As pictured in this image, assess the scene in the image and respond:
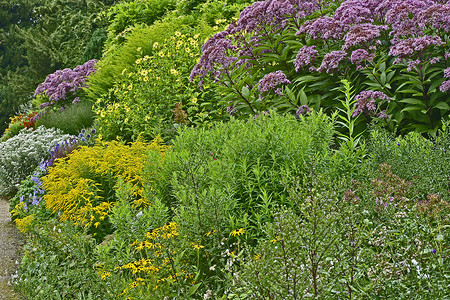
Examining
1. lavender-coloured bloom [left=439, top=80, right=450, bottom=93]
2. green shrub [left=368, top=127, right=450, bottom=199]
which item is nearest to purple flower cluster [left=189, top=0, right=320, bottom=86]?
lavender-coloured bloom [left=439, top=80, right=450, bottom=93]

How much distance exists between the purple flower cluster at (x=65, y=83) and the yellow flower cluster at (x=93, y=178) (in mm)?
6998

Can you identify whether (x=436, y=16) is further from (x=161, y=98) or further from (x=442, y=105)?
(x=161, y=98)

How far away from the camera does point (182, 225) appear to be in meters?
2.61

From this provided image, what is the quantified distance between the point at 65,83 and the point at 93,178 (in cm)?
799

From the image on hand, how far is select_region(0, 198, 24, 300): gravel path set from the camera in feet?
13.3

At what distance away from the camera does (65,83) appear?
1206 cm

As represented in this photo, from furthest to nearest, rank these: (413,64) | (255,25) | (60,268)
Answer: (255,25), (413,64), (60,268)

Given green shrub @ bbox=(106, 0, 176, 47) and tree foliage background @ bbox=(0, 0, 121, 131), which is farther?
tree foliage background @ bbox=(0, 0, 121, 131)

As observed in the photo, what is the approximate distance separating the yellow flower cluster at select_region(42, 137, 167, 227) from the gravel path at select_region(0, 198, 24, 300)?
74 cm

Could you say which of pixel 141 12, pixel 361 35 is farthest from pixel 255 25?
pixel 141 12

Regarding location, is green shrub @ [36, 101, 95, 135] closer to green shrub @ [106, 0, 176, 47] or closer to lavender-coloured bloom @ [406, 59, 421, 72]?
green shrub @ [106, 0, 176, 47]

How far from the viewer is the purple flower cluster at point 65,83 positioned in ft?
39.0

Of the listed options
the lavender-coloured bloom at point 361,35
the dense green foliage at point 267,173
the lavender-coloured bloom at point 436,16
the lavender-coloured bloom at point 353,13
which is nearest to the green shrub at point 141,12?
the dense green foliage at point 267,173

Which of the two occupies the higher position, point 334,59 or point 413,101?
point 334,59
